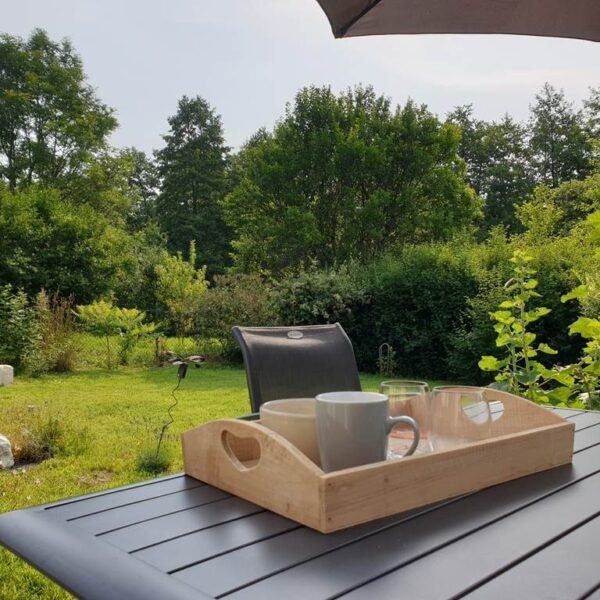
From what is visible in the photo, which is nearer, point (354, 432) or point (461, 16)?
point (354, 432)

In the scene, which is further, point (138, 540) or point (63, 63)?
point (63, 63)

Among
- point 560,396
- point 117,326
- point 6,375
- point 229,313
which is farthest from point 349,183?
point 560,396

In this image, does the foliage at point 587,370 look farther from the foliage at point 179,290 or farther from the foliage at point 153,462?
the foliage at point 179,290

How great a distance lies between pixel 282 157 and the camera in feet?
48.3

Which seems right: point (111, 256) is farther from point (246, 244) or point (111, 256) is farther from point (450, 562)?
point (450, 562)

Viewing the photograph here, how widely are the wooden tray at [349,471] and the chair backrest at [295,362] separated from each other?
71cm

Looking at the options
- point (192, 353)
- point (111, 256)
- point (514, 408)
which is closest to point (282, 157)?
point (111, 256)

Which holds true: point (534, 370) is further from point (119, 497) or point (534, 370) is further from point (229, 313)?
point (229, 313)

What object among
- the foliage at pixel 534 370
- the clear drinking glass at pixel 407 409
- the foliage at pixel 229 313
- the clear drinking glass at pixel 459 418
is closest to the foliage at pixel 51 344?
the foliage at pixel 229 313

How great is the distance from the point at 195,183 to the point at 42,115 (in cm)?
685

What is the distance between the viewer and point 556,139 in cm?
2072

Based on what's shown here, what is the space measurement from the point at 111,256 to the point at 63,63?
934 cm

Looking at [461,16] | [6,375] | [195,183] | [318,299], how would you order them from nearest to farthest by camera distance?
[461,16], [6,375], [318,299], [195,183]

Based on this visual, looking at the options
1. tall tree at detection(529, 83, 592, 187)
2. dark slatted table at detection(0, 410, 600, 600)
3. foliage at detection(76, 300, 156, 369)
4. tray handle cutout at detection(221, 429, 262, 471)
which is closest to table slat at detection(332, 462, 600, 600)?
dark slatted table at detection(0, 410, 600, 600)
